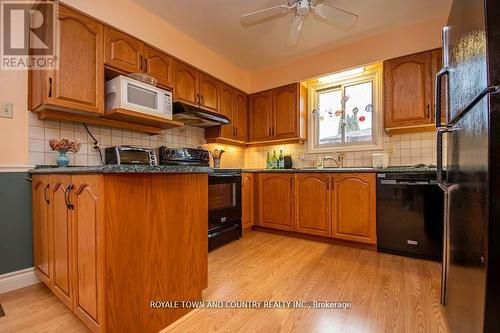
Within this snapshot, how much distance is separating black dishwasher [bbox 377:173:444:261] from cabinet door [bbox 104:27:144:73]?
264 centimetres

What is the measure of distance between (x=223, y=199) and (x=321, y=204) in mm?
1148

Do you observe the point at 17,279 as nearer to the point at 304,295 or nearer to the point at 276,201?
the point at 304,295

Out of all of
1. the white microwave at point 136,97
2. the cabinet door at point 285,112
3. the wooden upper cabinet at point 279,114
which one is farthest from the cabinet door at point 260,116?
the white microwave at point 136,97

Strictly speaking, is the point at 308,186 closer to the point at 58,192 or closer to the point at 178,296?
the point at 178,296

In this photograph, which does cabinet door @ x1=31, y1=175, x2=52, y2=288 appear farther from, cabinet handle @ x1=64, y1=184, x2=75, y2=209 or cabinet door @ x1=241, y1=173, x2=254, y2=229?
cabinet door @ x1=241, y1=173, x2=254, y2=229

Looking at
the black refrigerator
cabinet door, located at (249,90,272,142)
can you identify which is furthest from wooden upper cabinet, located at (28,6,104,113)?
the black refrigerator

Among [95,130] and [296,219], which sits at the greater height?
[95,130]

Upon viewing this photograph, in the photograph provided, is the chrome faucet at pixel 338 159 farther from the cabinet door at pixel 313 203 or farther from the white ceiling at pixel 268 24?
the white ceiling at pixel 268 24

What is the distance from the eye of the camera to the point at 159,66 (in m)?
2.40

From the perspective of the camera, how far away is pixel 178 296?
126 cm

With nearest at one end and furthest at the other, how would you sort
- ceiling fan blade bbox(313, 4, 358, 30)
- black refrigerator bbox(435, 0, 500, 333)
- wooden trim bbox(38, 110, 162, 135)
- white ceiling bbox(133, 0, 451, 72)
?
black refrigerator bbox(435, 0, 500, 333) → wooden trim bbox(38, 110, 162, 135) → ceiling fan blade bbox(313, 4, 358, 30) → white ceiling bbox(133, 0, 451, 72)

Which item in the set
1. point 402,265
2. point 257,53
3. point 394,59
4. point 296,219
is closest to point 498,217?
point 402,265

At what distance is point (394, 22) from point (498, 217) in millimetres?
2671

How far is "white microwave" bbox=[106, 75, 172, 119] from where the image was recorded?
1941mm
